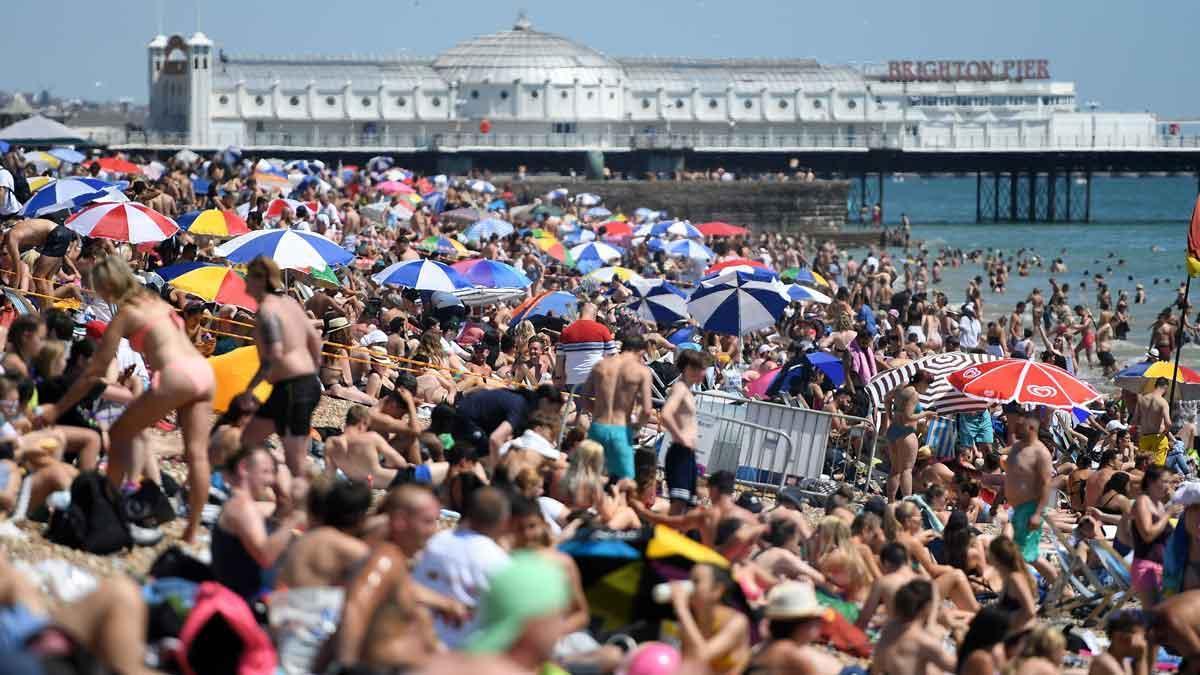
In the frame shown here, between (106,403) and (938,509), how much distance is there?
4544 mm

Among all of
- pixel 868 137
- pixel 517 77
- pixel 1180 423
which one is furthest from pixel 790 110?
pixel 1180 423

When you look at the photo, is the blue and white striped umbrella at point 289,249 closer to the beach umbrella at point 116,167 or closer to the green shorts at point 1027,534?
the green shorts at point 1027,534

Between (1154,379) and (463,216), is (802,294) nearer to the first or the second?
(1154,379)

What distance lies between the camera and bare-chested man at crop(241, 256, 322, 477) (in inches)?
270

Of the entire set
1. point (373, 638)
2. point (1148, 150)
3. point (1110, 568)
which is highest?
point (1148, 150)

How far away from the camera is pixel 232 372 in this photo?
888cm

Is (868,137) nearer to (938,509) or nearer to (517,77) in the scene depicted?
(517,77)

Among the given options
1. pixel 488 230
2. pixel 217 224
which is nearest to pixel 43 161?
pixel 488 230

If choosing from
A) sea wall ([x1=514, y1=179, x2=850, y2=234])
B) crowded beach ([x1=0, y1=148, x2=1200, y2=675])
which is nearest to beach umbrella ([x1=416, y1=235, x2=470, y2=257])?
crowded beach ([x1=0, y1=148, x2=1200, y2=675])

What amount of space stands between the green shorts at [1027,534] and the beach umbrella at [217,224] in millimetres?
7378

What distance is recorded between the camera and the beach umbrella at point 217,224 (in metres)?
14.1

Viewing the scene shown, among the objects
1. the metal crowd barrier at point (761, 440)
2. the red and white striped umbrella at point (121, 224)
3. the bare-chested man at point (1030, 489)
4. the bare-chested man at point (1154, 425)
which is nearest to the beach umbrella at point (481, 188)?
the red and white striped umbrella at point (121, 224)

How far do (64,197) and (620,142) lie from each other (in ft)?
183

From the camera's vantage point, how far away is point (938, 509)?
9852 mm
